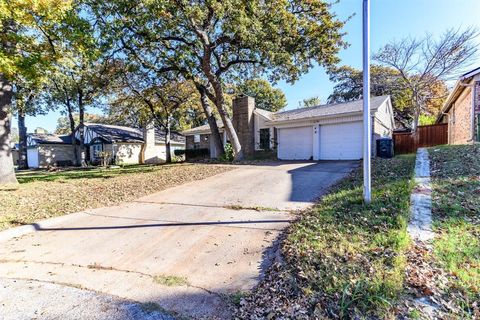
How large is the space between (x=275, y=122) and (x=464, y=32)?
11.9 metres

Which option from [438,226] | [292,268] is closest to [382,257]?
[292,268]

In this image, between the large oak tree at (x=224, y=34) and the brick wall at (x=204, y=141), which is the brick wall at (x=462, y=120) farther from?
the brick wall at (x=204, y=141)

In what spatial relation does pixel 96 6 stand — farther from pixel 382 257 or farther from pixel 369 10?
pixel 382 257

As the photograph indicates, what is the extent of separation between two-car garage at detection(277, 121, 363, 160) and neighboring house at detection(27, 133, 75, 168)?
78.1 feet

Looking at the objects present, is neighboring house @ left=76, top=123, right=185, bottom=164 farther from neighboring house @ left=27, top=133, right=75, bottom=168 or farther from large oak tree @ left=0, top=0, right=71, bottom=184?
large oak tree @ left=0, top=0, right=71, bottom=184

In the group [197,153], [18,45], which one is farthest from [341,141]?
[18,45]

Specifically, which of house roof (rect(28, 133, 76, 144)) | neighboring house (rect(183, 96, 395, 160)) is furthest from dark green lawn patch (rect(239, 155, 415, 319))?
house roof (rect(28, 133, 76, 144))

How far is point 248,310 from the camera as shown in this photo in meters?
2.76

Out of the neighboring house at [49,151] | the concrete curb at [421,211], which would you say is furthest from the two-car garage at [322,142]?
the neighboring house at [49,151]

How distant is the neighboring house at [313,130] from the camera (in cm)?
1368

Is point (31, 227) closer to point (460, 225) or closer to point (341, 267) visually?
point (341, 267)

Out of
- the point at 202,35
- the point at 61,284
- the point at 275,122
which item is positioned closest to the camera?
the point at 61,284

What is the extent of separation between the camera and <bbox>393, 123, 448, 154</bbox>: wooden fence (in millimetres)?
17562

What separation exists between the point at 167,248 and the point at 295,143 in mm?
12698
